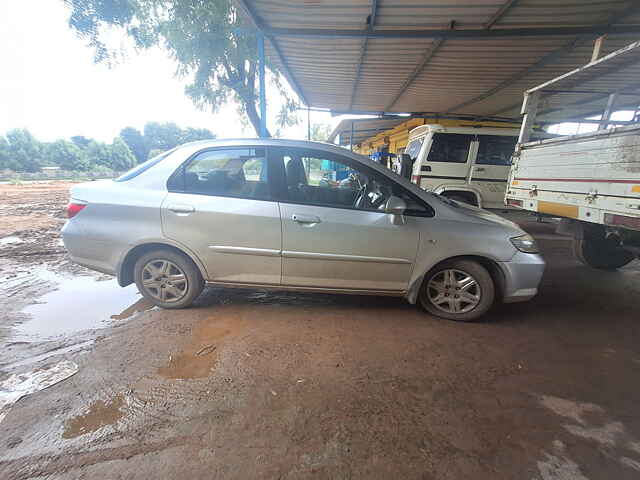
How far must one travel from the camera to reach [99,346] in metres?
2.34

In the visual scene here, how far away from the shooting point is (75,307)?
2.95 metres

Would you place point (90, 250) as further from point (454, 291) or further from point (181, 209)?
point (454, 291)

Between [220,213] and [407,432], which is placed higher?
[220,213]

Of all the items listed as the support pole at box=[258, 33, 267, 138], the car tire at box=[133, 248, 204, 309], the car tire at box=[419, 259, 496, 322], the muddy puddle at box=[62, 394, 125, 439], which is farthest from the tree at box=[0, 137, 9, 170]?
the car tire at box=[419, 259, 496, 322]

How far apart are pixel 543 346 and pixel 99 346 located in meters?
3.77

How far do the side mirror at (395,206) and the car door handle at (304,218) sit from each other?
624mm

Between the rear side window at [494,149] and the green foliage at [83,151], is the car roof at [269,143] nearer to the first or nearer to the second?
the rear side window at [494,149]

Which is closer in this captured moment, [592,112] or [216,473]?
[216,473]

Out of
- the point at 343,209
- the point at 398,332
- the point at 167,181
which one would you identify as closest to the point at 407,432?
the point at 398,332

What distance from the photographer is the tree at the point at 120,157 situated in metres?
39.7

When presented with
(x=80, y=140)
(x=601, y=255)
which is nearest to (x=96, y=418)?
(x=601, y=255)

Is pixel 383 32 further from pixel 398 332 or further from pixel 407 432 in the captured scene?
pixel 407 432

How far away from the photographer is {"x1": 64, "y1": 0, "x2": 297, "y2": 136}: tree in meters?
6.77

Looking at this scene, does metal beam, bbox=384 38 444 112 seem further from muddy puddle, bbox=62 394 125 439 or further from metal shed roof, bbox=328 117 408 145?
muddy puddle, bbox=62 394 125 439
